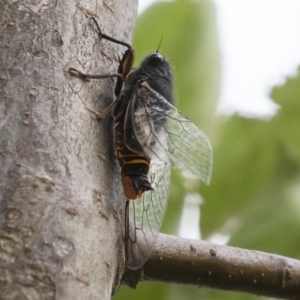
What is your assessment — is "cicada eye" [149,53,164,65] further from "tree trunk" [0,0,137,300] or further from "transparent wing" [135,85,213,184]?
"tree trunk" [0,0,137,300]

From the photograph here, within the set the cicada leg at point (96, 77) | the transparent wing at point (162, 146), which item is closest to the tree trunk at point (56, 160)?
the cicada leg at point (96, 77)

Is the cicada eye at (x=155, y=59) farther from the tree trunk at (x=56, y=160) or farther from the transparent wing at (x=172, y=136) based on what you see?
the tree trunk at (x=56, y=160)

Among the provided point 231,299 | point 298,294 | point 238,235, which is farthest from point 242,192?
point 298,294

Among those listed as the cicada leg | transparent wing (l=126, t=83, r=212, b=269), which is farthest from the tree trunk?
transparent wing (l=126, t=83, r=212, b=269)

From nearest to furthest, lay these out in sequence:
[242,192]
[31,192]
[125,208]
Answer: [31,192]
[125,208]
[242,192]

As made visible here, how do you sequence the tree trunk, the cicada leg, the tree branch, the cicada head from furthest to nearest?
the cicada head < the tree branch < the cicada leg < the tree trunk

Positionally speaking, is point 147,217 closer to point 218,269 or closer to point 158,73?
point 218,269

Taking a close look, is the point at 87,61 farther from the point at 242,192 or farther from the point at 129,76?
the point at 242,192
